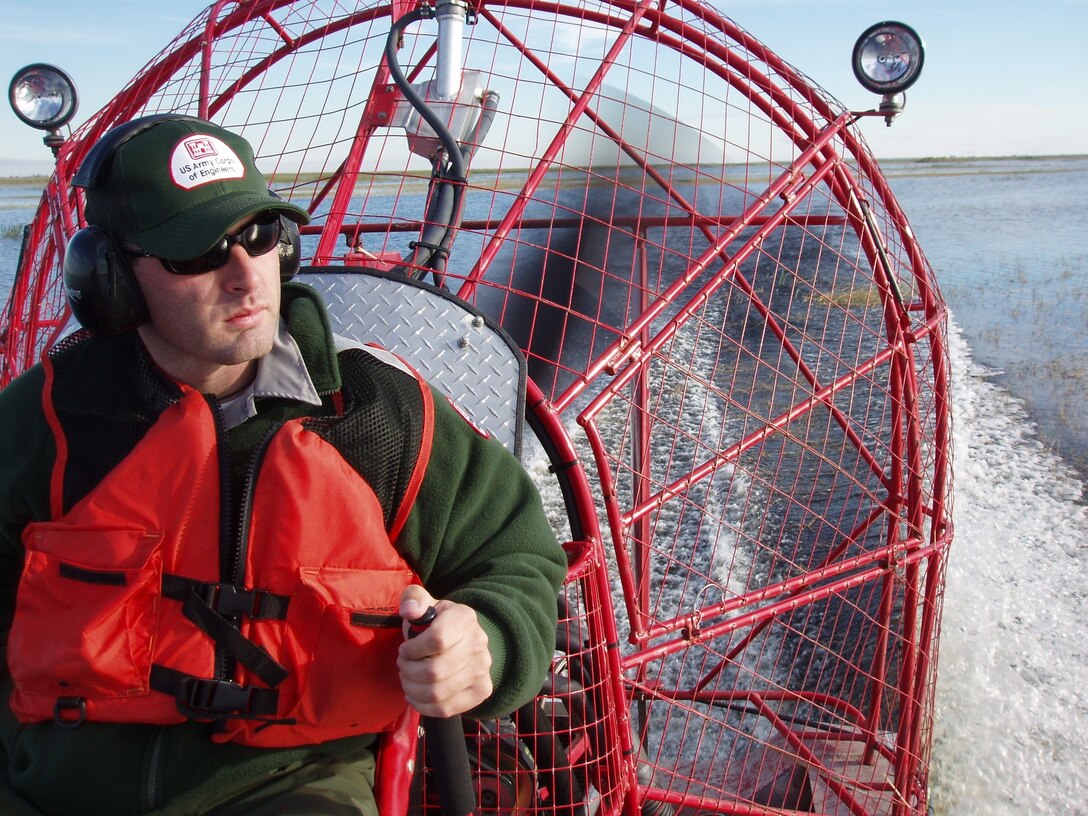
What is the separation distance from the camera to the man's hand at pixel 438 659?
4.52 ft

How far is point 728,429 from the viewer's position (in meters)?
9.20

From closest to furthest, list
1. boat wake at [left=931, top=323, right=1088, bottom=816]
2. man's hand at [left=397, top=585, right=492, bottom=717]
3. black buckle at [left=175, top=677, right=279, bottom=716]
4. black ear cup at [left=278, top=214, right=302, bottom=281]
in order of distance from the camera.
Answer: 1. man's hand at [left=397, top=585, right=492, bottom=717]
2. black buckle at [left=175, top=677, right=279, bottom=716]
3. black ear cup at [left=278, top=214, right=302, bottom=281]
4. boat wake at [left=931, top=323, right=1088, bottom=816]

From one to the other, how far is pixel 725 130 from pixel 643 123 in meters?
1.92

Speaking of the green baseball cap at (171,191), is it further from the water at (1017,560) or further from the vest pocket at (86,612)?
the water at (1017,560)

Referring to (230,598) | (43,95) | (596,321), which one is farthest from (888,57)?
(43,95)

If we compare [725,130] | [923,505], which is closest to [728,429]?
[923,505]

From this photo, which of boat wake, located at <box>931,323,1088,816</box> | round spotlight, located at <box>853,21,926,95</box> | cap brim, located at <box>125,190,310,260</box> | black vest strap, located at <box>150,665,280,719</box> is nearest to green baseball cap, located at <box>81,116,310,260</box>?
cap brim, located at <box>125,190,310,260</box>

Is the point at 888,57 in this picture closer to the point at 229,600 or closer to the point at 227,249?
the point at 227,249

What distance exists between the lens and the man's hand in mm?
1379

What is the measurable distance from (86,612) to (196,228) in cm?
61

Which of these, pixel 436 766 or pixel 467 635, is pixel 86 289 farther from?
pixel 436 766

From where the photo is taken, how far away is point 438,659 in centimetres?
139

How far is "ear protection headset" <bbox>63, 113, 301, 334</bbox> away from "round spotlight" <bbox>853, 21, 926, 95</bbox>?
2.54 meters

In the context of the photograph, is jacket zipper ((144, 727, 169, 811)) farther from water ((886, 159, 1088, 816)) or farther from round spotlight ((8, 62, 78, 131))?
water ((886, 159, 1088, 816))
